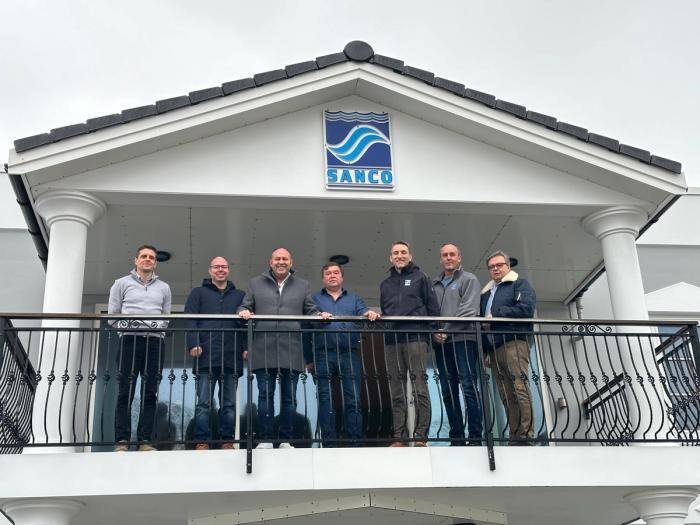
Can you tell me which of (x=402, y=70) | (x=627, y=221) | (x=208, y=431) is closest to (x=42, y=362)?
(x=208, y=431)

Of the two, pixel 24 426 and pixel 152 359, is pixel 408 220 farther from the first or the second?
pixel 24 426

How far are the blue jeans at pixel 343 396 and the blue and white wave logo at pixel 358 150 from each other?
2.09 m

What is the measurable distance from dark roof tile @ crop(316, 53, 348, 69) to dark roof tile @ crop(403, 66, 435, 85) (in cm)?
69

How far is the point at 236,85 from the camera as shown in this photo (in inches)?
Answer: 389

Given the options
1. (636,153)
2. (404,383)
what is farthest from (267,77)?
(636,153)

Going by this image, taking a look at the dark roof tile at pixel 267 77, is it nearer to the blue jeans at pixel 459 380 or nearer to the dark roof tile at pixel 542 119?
the dark roof tile at pixel 542 119

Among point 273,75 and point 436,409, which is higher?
point 273,75

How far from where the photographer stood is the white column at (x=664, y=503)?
29.2 ft

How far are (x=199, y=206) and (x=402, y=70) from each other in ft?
8.84

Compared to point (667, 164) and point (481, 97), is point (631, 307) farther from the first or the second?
point (481, 97)

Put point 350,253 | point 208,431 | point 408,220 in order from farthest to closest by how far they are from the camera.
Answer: point 350,253
point 408,220
point 208,431

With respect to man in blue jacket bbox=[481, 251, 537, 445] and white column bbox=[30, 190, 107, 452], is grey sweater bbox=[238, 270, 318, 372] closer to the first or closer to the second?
white column bbox=[30, 190, 107, 452]

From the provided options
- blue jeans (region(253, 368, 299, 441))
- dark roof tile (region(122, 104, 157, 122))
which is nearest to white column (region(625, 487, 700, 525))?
→ blue jeans (region(253, 368, 299, 441))

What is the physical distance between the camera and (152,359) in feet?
29.4
